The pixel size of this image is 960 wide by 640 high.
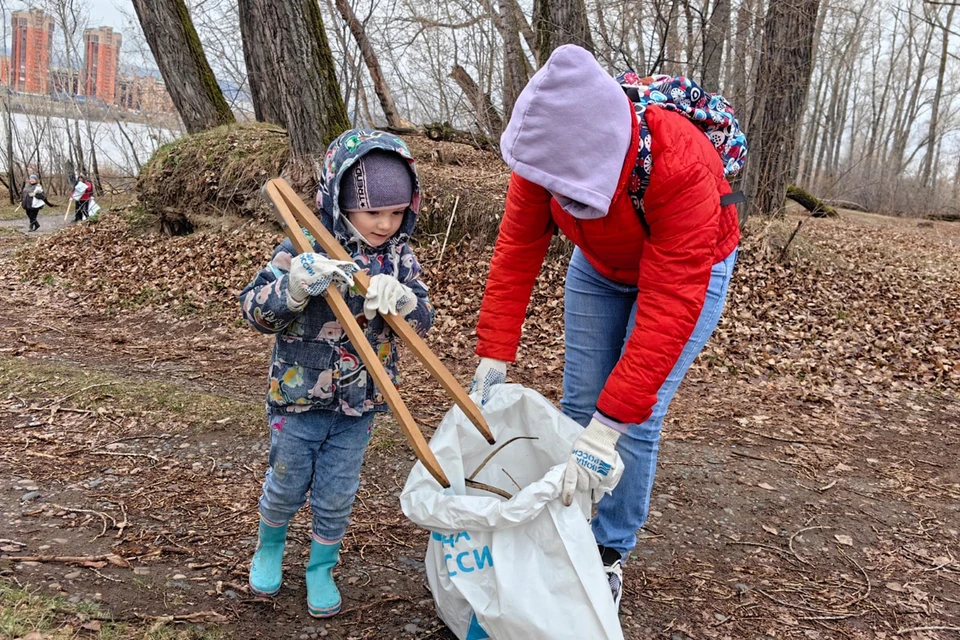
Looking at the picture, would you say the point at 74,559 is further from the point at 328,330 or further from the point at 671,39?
the point at 671,39

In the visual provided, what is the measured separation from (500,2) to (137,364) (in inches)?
259

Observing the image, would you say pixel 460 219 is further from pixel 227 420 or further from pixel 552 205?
pixel 552 205

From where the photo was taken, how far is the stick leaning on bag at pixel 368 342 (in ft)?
6.37

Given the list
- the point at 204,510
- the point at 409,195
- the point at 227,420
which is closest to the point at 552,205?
the point at 409,195

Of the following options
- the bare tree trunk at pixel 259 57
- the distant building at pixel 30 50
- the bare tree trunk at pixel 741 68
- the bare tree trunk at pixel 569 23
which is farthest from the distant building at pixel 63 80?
the bare tree trunk at pixel 741 68

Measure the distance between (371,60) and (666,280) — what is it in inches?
440

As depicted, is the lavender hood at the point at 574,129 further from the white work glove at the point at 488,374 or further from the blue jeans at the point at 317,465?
the blue jeans at the point at 317,465

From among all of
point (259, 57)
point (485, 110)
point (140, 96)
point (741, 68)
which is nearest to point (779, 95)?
point (741, 68)

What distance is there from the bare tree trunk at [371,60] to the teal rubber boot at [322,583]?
1019 cm

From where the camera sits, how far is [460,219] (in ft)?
24.5

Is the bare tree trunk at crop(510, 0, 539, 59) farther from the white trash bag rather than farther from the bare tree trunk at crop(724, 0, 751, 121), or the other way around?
the white trash bag

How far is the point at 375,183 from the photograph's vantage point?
2.12 meters

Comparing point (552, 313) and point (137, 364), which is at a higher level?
point (552, 313)

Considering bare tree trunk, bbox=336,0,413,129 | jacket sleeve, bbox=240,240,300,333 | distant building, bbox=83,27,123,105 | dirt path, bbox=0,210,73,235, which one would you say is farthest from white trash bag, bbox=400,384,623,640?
distant building, bbox=83,27,123,105
